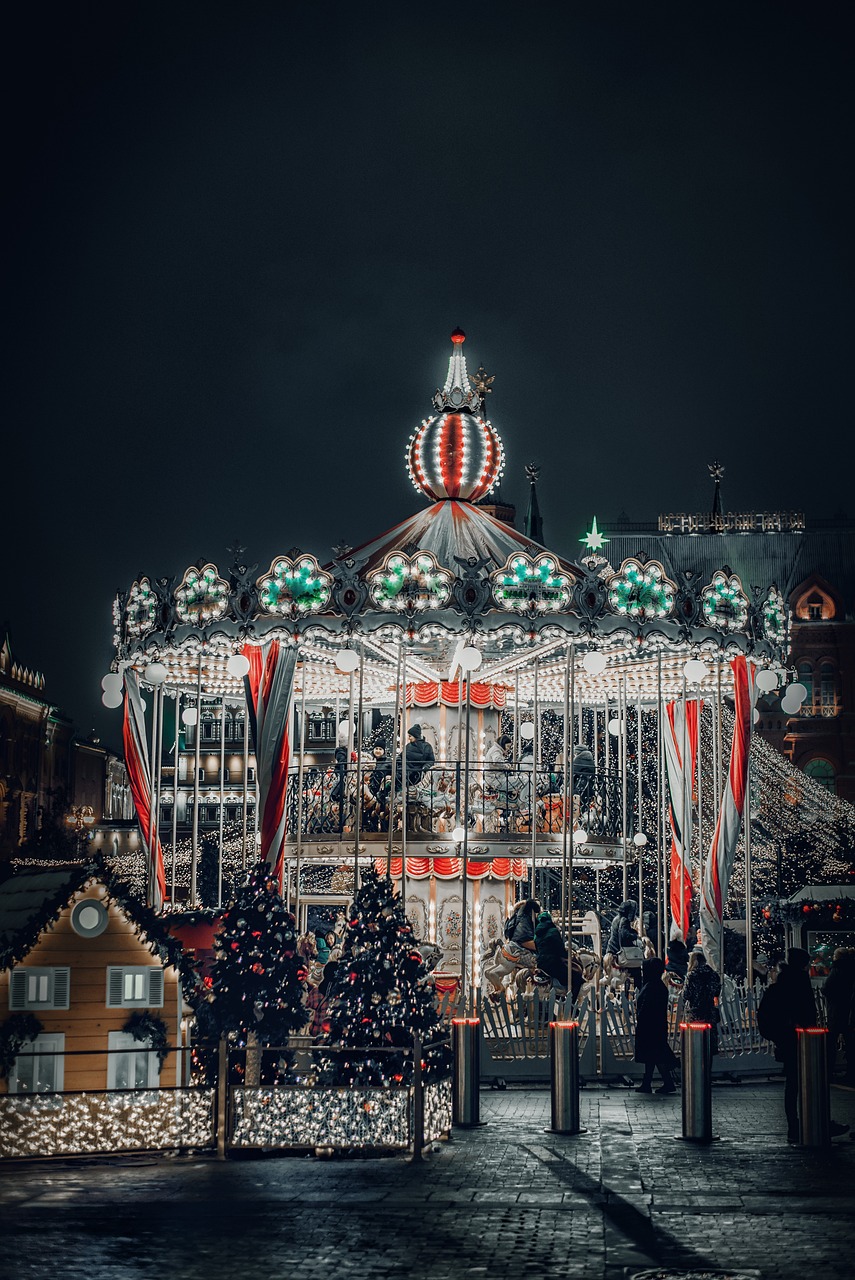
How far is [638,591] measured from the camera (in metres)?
18.6

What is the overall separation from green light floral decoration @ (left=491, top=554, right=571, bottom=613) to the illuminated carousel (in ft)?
0.08

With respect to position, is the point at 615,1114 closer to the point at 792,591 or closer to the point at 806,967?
the point at 806,967

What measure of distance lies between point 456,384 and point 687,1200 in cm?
1370

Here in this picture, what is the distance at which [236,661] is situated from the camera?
1903 centimetres

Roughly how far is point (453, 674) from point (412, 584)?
4454 mm

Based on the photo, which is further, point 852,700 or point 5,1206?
point 852,700

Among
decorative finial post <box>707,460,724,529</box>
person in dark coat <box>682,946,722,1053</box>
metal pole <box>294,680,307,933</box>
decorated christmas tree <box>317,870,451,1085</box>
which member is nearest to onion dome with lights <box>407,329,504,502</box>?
metal pole <box>294,680,307,933</box>

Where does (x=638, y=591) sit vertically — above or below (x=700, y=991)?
above

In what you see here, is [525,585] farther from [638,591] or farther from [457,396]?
[457,396]

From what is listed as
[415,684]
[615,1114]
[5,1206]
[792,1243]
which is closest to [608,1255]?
[792,1243]

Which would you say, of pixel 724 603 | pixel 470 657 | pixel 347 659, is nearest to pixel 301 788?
pixel 347 659

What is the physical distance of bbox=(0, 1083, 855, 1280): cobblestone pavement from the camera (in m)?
8.88

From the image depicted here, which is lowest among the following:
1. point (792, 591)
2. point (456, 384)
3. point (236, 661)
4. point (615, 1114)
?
point (615, 1114)

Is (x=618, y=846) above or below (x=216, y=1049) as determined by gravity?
above
